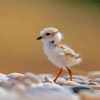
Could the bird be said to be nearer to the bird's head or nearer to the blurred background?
the bird's head

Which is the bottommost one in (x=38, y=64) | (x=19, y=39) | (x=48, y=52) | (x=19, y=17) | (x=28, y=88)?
(x=28, y=88)

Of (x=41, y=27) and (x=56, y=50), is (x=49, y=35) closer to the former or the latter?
(x=56, y=50)

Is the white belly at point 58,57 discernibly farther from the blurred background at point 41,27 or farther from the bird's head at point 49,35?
the blurred background at point 41,27

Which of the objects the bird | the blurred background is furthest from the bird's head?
the blurred background

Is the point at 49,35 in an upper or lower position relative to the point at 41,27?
lower

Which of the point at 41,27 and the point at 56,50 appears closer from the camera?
the point at 56,50

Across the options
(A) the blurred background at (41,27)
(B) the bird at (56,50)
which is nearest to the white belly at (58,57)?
(B) the bird at (56,50)

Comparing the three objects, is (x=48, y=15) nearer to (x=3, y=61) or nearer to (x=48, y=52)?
(x=3, y=61)

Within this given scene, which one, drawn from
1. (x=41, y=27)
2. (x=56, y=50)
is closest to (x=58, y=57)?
(x=56, y=50)

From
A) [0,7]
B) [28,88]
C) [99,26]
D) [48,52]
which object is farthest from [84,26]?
[28,88]
